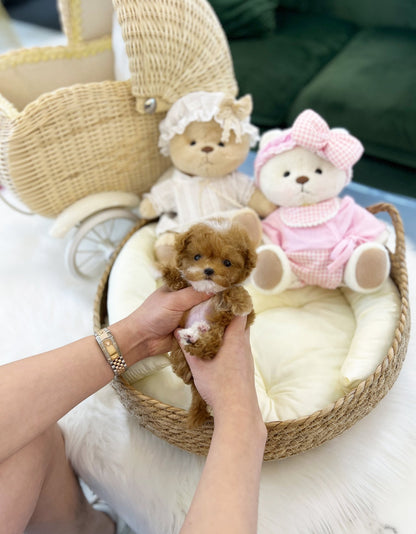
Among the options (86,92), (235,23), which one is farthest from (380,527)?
(235,23)

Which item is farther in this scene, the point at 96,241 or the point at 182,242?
the point at 96,241

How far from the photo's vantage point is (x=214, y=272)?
66 centimetres

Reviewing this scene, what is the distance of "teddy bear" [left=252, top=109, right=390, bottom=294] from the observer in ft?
3.22

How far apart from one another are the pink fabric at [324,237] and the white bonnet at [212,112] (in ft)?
0.83

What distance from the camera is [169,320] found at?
2.47 feet

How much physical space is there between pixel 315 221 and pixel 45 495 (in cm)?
79

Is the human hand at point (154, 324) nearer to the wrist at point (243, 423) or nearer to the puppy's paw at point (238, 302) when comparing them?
the puppy's paw at point (238, 302)

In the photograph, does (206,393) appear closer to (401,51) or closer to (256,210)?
(256,210)

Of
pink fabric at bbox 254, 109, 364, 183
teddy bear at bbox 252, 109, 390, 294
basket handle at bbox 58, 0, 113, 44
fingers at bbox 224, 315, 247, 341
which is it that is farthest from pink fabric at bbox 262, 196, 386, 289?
basket handle at bbox 58, 0, 113, 44

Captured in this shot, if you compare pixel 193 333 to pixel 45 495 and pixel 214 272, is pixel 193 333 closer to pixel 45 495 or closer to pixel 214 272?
pixel 214 272

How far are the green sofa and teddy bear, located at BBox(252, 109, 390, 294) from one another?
497 mm

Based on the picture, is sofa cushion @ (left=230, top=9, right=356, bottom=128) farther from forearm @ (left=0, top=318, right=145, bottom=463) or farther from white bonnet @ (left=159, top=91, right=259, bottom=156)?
forearm @ (left=0, top=318, right=145, bottom=463)

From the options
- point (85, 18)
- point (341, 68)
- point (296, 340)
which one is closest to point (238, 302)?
point (296, 340)

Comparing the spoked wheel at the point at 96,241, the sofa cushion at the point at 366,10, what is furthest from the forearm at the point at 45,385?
the sofa cushion at the point at 366,10
